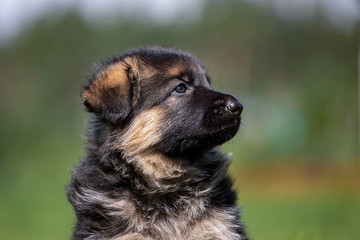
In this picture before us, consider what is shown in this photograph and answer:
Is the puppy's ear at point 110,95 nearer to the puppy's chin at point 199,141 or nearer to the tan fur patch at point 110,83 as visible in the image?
the tan fur patch at point 110,83

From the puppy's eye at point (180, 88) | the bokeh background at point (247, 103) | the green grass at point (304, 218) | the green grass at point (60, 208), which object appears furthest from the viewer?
the bokeh background at point (247, 103)

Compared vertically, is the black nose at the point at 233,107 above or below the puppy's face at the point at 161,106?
above

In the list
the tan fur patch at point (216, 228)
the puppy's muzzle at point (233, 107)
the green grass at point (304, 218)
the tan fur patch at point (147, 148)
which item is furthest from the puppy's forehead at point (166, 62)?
the green grass at point (304, 218)

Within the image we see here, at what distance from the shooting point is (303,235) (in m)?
6.30

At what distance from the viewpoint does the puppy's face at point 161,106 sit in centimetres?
490

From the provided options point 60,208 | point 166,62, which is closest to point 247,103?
point 60,208

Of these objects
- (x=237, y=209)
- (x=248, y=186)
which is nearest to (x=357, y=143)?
(x=248, y=186)

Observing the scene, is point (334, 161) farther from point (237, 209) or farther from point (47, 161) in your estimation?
point (237, 209)

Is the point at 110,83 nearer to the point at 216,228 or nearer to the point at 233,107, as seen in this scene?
the point at 233,107

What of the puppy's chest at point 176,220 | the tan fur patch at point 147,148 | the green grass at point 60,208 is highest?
the tan fur patch at point 147,148

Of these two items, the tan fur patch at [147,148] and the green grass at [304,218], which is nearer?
the tan fur patch at [147,148]

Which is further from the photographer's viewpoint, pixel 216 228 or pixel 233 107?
pixel 233 107

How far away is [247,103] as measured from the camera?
2395cm

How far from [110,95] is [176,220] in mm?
1088
